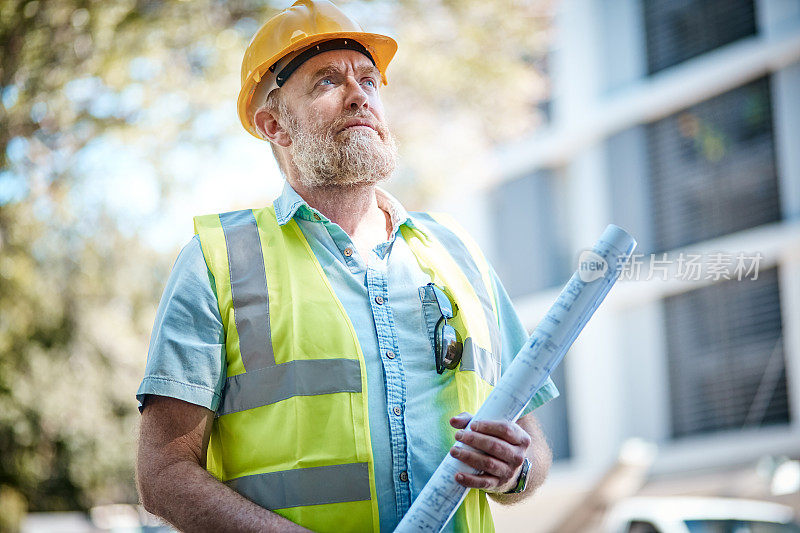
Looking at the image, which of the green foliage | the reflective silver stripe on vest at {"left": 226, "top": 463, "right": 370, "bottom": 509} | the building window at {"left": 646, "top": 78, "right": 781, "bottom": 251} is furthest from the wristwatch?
the building window at {"left": 646, "top": 78, "right": 781, "bottom": 251}

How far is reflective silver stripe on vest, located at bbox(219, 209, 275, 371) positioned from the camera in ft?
7.84

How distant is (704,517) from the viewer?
8.08m

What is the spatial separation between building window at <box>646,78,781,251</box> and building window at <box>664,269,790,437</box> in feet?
3.14

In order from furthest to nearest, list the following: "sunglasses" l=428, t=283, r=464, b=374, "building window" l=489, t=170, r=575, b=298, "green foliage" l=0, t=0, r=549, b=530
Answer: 1. "building window" l=489, t=170, r=575, b=298
2. "green foliage" l=0, t=0, r=549, b=530
3. "sunglasses" l=428, t=283, r=464, b=374

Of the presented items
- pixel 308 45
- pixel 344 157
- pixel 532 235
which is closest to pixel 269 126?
pixel 308 45

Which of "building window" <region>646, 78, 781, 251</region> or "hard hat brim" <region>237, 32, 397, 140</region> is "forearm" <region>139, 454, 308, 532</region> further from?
"building window" <region>646, 78, 781, 251</region>

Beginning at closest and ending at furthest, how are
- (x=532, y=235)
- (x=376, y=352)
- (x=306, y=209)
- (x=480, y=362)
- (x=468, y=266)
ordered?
(x=376, y=352) < (x=480, y=362) < (x=306, y=209) < (x=468, y=266) < (x=532, y=235)

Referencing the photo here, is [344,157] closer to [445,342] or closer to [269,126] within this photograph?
[269,126]

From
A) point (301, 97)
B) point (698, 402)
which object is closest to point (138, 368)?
point (698, 402)

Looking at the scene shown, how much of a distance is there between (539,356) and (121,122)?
8345mm

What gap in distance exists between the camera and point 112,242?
11562 mm

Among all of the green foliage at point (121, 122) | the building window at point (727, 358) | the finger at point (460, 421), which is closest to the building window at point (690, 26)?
the green foliage at point (121, 122)

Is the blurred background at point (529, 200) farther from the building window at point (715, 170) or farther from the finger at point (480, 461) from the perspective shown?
the finger at point (480, 461)

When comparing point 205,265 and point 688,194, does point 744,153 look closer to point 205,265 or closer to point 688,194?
point 688,194
